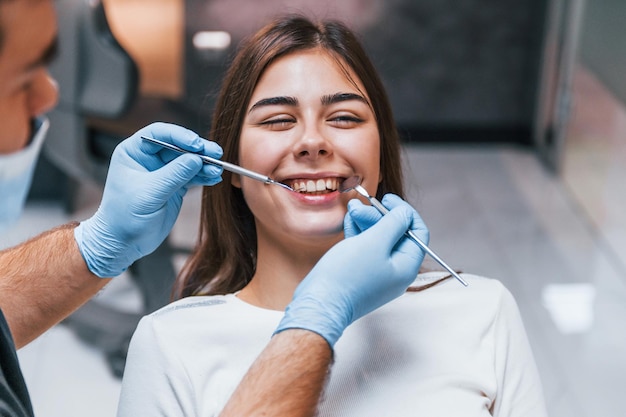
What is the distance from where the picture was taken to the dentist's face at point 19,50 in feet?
2.65

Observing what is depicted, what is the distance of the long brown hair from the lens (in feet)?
4.84

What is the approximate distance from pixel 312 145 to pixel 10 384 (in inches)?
22.3

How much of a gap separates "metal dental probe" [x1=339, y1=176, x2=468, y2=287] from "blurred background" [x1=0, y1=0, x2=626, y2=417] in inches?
21.8

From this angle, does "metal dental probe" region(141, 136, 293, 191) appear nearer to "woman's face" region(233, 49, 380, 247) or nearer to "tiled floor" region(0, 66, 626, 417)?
"woman's face" region(233, 49, 380, 247)

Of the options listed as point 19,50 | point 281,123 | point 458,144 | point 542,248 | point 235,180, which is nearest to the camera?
point 19,50

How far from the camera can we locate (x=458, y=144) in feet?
14.3

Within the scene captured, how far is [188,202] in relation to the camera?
3.73m

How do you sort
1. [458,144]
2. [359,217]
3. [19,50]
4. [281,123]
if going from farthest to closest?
[458,144] < [281,123] < [359,217] < [19,50]

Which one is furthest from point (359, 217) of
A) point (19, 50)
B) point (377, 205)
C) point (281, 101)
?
point (19, 50)

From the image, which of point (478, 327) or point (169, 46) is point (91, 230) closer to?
point (478, 327)

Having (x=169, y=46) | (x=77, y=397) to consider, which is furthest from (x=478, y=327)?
(x=169, y=46)

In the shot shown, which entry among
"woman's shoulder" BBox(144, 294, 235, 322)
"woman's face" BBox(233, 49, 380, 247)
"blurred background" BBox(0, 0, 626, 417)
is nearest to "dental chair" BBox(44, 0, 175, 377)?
"blurred background" BBox(0, 0, 626, 417)

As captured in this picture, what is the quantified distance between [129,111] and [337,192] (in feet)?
4.60

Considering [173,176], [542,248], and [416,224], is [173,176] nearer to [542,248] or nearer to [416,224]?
[416,224]
